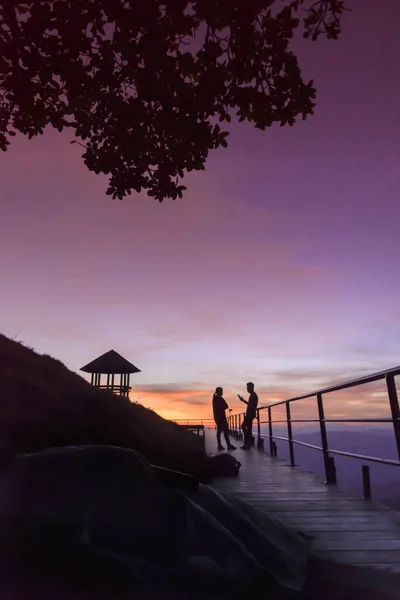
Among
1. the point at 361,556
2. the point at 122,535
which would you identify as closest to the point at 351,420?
the point at 361,556

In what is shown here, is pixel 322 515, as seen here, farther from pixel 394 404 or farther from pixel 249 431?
pixel 249 431

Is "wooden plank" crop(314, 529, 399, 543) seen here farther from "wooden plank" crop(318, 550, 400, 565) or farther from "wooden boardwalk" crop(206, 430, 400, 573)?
"wooden plank" crop(318, 550, 400, 565)

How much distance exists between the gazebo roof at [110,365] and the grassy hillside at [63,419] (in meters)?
8.24

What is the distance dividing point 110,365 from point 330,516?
70.8 ft

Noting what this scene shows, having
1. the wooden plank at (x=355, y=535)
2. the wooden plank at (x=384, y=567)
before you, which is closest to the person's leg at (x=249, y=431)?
the wooden plank at (x=355, y=535)

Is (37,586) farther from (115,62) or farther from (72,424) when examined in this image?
(72,424)

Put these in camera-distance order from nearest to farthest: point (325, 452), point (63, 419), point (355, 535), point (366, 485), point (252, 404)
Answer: point (355, 535), point (366, 485), point (325, 452), point (63, 419), point (252, 404)

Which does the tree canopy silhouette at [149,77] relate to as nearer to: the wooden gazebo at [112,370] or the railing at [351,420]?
the railing at [351,420]

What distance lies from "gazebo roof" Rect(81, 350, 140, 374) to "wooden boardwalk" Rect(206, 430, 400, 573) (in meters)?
18.5

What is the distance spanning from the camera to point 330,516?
3.52m

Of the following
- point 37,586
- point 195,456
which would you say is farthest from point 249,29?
point 195,456

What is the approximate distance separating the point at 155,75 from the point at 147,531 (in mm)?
3178

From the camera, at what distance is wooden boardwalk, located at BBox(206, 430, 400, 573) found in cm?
253

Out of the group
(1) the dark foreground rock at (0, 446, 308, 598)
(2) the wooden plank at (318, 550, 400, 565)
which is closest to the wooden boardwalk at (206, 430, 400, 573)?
(2) the wooden plank at (318, 550, 400, 565)
